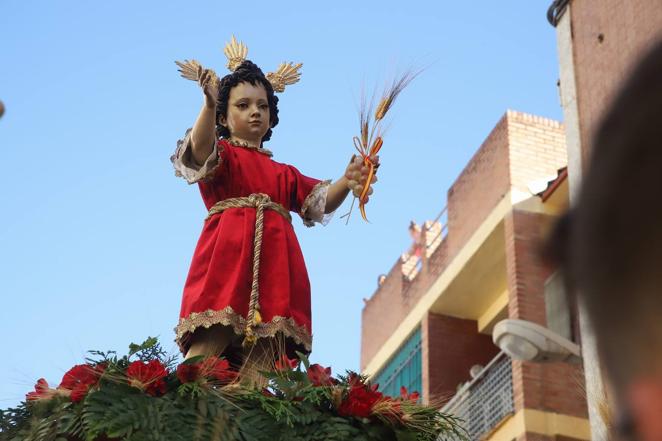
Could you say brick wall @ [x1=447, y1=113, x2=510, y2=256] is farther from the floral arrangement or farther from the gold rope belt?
the floral arrangement

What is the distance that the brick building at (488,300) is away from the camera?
1648 cm

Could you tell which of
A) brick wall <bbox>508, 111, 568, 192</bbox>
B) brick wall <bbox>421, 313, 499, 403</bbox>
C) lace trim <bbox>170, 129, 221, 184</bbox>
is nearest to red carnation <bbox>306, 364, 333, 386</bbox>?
lace trim <bbox>170, 129, 221, 184</bbox>

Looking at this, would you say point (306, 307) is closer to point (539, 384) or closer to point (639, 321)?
point (639, 321)

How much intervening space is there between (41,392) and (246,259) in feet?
4.35

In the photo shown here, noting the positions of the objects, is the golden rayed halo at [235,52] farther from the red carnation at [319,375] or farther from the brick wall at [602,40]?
the brick wall at [602,40]

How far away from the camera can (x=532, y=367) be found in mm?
16547

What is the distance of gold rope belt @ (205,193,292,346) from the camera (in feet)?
18.6

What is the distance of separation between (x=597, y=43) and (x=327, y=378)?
9.33 m

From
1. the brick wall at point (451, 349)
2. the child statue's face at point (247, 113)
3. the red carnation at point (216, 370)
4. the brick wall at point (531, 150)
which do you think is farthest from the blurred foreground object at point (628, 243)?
the brick wall at point (451, 349)

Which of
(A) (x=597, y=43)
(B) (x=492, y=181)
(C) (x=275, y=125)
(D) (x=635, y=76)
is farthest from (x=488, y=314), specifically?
(D) (x=635, y=76)

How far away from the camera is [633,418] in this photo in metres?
0.92

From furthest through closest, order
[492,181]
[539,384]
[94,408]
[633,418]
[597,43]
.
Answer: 1. [492,181]
2. [539,384]
3. [597,43]
4. [94,408]
5. [633,418]

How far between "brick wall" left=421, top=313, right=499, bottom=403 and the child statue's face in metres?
13.6

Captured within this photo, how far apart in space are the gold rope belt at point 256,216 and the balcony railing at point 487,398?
1109 cm
